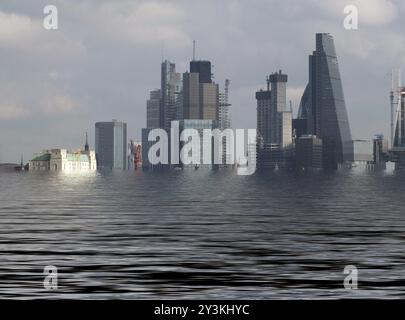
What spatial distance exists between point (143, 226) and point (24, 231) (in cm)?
1398

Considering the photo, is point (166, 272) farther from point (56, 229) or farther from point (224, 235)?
point (56, 229)

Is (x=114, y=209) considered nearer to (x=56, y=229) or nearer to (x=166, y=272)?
(x=56, y=229)

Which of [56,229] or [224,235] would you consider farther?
[56,229]

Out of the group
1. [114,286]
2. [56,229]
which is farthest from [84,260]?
[56,229]

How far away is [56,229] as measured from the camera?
94250 millimetres

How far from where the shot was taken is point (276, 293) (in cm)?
4706

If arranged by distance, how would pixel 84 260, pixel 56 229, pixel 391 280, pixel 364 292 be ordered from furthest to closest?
pixel 56 229
pixel 84 260
pixel 391 280
pixel 364 292
